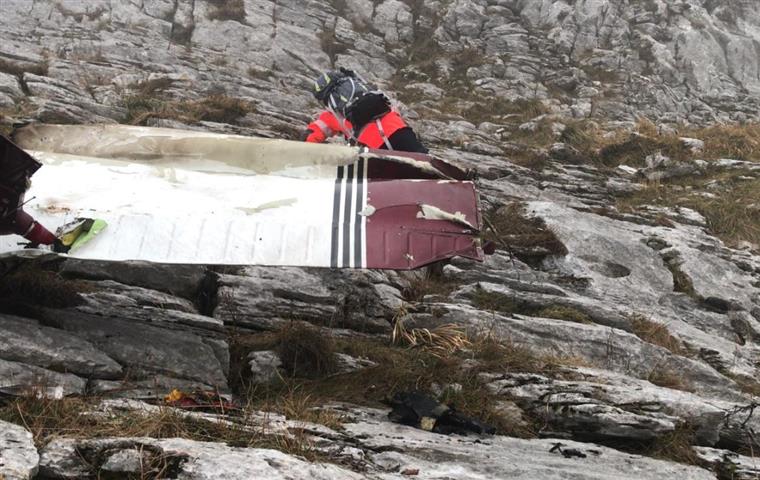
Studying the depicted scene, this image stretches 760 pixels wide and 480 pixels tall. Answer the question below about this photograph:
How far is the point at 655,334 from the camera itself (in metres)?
6.62

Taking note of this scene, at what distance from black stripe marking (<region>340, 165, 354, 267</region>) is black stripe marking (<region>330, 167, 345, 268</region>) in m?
0.05

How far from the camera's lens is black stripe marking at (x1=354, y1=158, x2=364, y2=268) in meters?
4.46

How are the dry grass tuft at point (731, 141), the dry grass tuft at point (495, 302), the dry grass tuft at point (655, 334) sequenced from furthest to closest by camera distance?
the dry grass tuft at point (731, 141), the dry grass tuft at point (495, 302), the dry grass tuft at point (655, 334)

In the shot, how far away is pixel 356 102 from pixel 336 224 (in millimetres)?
2712

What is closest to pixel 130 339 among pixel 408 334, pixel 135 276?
pixel 135 276

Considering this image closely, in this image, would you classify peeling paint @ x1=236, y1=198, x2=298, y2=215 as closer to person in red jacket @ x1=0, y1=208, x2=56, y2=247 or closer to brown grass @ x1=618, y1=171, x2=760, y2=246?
person in red jacket @ x1=0, y1=208, x2=56, y2=247

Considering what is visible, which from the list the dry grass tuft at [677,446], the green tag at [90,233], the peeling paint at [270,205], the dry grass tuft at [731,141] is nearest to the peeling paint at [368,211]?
the peeling paint at [270,205]

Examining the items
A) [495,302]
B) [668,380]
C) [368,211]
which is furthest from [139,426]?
[668,380]

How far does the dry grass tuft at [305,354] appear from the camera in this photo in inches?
188

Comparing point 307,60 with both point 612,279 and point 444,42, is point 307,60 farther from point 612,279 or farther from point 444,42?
point 612,279

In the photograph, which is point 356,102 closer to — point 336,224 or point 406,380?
point 336,224

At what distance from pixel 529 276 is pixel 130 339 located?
199 inches

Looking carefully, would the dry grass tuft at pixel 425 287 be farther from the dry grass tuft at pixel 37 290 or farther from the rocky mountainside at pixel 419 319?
the dry grass tuft at pixel 37 290

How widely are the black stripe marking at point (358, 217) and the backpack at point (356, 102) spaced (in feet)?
6.36
